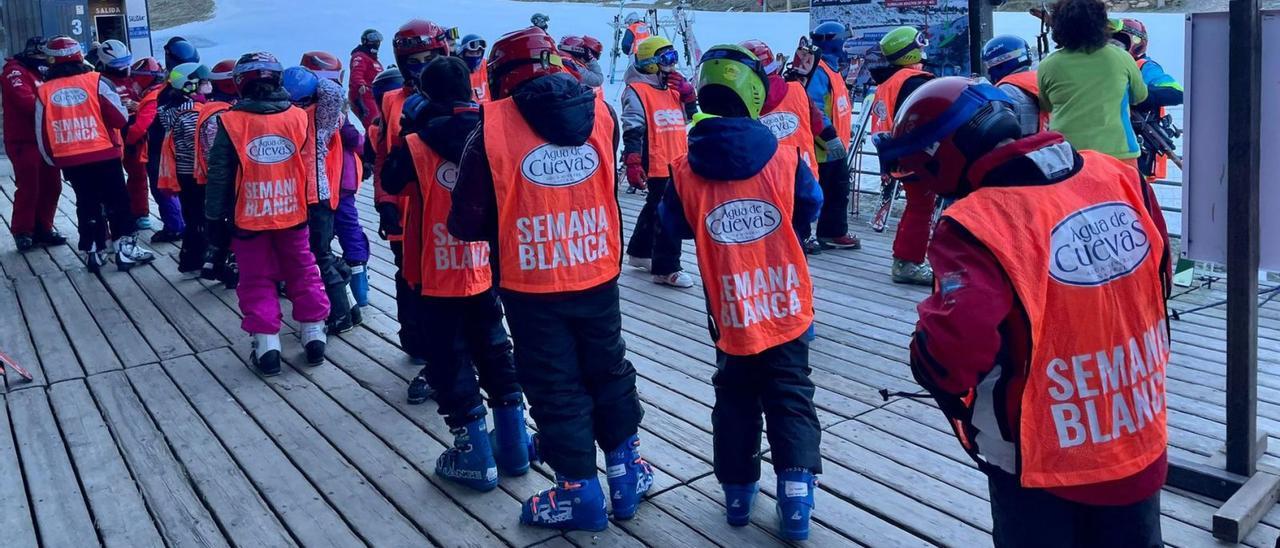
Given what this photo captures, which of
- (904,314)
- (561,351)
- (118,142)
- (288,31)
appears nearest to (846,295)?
(904,314)

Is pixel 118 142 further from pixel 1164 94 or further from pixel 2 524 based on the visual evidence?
pixel 1164 94

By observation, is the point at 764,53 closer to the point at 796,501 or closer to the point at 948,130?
the point at 796,501

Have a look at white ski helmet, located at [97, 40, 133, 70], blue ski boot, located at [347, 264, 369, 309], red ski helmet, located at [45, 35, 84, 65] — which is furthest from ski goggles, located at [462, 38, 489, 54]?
red ski helmet, located at [45, 35, 84, 65]

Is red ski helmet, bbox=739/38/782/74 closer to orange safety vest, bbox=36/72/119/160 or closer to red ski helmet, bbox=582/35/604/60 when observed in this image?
red ski helmet, bbox=582/35/604/60

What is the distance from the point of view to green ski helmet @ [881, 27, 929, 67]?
704 cm

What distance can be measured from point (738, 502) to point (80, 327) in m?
4.91

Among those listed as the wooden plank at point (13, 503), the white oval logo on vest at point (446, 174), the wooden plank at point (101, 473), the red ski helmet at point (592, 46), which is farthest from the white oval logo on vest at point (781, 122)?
the wooden plank at point (13, 503)

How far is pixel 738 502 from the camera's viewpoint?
3.57 m

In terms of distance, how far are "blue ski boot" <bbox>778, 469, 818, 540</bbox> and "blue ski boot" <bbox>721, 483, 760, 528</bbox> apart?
145 millimetres

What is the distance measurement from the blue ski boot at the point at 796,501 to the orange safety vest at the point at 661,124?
3982 millimetres

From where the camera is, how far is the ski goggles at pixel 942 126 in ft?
6.60

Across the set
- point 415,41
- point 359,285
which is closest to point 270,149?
point 415,41

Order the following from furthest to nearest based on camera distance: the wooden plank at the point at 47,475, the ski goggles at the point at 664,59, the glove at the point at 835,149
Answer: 1. the glove at the point at 835,149
2. the ski goggles at the point at 664,59
3. the wooden plank at the point at 47,475

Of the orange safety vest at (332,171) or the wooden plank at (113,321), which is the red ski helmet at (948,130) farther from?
the wooden plank at (113,321)
